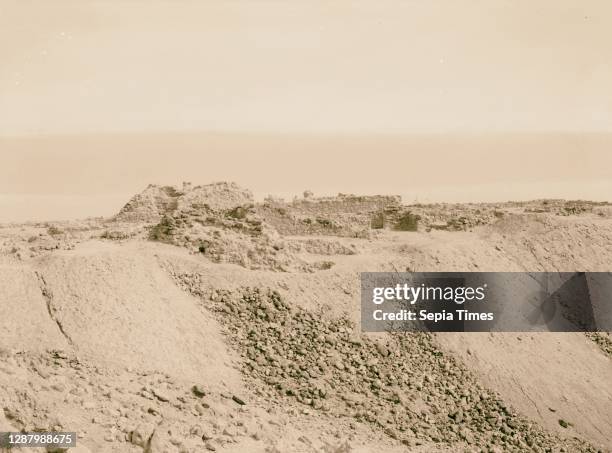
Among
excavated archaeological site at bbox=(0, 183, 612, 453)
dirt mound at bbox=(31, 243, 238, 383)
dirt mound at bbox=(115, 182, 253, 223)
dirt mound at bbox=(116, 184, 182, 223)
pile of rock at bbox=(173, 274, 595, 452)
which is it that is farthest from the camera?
dirt mound at bbox=(116, 184, 182, 223)

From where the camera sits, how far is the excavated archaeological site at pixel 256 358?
6465mm

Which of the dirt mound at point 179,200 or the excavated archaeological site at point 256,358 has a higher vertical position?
the dirt mound at point 179,200

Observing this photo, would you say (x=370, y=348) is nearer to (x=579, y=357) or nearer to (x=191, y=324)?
(x=191, y=324)

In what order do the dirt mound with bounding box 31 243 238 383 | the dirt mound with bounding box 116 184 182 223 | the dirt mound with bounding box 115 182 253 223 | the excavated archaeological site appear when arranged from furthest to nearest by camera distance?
1. the dirt mound with bounding box 116 184 182 223
2. the dirt mound with bounding box 115 182 253 223
3. the dirt mound with bounding box 31 243 238 383
4. the excavated archaeological site

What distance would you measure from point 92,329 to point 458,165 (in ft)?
125

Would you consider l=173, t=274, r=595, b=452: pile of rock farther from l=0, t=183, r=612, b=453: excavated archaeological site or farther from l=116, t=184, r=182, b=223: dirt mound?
l=116, t=184, r=182, b=223: dirt mound

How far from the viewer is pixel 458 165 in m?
43.3

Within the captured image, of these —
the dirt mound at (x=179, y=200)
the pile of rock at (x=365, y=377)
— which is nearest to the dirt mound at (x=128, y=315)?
the pile of rock at (x=365, y=377)

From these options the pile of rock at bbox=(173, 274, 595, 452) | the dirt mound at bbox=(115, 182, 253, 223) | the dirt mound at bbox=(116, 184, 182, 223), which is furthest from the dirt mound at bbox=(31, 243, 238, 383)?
the dirt mound at bbox=(116, 184, 182, 223)

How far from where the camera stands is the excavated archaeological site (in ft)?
21.2

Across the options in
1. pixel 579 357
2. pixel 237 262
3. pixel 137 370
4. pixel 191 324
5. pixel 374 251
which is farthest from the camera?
pixel 374 251

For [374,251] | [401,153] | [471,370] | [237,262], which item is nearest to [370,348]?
[471,370]

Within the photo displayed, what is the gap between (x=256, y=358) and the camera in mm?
7949

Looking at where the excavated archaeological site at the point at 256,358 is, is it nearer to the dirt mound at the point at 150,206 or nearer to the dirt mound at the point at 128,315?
the dirt mound at the point at 128,315
